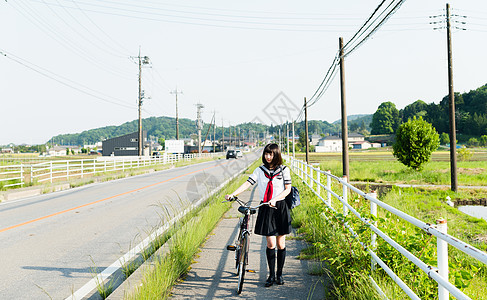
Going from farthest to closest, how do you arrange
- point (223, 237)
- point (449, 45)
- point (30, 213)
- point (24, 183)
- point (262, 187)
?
point (449, 45) < point (24, 183) < point (30, 213) < point (223, 237) < point (262, 187)

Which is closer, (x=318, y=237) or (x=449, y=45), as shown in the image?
(x=318, y=237)

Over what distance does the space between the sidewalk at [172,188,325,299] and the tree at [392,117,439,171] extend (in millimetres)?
26381

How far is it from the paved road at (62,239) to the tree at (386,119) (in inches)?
5961

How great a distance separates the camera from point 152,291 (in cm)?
419

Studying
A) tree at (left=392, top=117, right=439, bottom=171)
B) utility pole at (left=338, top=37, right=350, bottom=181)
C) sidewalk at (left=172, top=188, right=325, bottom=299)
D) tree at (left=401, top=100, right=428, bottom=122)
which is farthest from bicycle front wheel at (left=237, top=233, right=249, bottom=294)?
tree at (left=401, top=100, right=428, bottom=122)

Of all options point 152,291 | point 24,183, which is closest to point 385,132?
point 24,183

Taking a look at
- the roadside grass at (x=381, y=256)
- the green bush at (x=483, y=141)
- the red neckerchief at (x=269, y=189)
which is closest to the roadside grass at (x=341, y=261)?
the roadside grass at (x=381, y=256)

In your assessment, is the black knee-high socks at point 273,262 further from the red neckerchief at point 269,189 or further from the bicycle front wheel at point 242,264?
the red neckerchief at point 269,189

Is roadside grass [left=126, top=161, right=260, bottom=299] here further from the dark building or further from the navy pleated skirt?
the dark building

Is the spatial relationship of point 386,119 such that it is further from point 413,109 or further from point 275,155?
point 275,155

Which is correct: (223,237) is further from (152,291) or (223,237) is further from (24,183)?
(24,183)

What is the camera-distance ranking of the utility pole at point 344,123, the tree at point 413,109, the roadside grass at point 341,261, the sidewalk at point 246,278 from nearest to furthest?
the roadside grass at point 341,261, the sidewalk at point 246,278, the utility pole at point 344,123, the tree at point 413,109

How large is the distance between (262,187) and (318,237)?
6.86 ft

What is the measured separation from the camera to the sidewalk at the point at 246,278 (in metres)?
4.68
